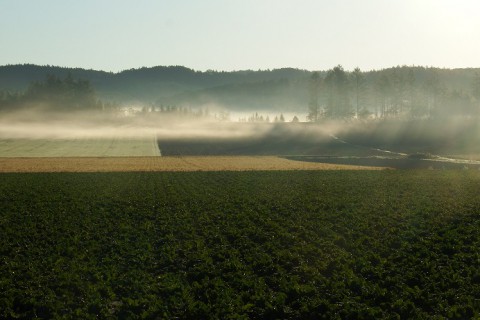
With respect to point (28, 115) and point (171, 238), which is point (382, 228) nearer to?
point (171, 238)

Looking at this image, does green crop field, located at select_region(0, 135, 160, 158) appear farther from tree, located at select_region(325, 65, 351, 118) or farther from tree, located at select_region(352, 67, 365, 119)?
tree, located at select_region(352, 67, 365, 119)

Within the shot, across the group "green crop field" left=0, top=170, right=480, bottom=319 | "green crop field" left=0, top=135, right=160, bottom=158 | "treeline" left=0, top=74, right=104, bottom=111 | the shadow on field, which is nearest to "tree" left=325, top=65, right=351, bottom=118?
the shadow on field

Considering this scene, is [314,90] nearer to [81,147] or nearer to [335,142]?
[335,142]

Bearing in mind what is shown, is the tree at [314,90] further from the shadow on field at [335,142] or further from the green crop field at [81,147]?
the green crop field at [81,147]

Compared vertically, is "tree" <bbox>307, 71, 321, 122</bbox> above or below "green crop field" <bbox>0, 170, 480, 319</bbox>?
above

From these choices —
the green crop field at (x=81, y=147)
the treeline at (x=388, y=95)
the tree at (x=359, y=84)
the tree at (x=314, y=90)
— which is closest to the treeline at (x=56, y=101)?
the green crop field at (x=81, y=147)

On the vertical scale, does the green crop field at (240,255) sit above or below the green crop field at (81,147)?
below

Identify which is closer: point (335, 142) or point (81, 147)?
point (81, 147)

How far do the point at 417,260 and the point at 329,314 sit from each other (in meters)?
6.37

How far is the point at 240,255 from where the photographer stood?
2042cm

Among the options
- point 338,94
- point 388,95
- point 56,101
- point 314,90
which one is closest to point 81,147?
point 314,90

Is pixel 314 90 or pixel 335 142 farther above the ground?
pixel 314 90

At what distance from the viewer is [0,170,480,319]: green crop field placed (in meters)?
14.8

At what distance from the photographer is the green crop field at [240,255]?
1484cm
